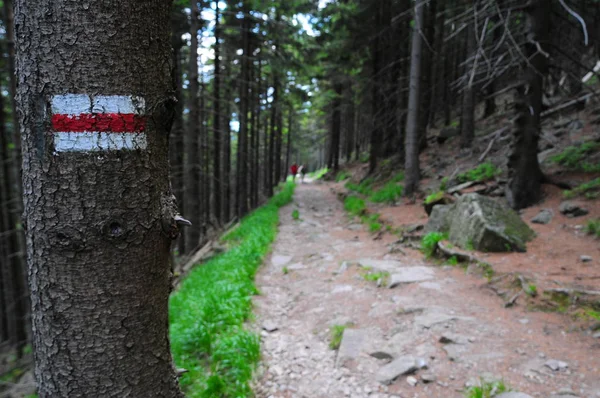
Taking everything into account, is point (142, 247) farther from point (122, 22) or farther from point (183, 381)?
point (183, 381)

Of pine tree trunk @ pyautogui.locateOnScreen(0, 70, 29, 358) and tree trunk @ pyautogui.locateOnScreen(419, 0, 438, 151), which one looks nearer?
pine tree trunk @ pyautogui.locateOnScreen(0, 70, 29, 358)

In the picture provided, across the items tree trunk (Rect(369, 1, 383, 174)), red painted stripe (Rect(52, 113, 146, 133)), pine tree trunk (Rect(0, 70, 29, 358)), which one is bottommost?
pine tree trunk (Rect(0, 70, 29, 358))

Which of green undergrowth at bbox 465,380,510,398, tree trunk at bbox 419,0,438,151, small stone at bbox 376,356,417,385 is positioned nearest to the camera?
green undergrowth at bbox 465,380,510,398

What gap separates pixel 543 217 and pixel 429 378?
16.7 feet

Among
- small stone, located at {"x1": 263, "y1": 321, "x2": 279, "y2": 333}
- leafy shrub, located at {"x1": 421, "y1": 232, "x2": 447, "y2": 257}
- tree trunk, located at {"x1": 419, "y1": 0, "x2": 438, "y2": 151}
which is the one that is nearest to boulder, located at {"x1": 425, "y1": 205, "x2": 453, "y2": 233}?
leafy shrub, located at {"x1": 421, "y1": 232, "x2": 447, "y2": 257}

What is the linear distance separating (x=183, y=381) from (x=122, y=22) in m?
3.22

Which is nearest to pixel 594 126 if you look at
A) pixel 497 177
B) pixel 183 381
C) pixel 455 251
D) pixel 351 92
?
pixel 497 177

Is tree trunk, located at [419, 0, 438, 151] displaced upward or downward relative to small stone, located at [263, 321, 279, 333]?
upward

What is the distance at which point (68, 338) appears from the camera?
121cm

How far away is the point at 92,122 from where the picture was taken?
3.84ft

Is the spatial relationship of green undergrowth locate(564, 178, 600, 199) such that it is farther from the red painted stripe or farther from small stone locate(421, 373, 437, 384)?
the red painted stripe

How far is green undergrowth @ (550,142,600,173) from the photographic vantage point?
750cm

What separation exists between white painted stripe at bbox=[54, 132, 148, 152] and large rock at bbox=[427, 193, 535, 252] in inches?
235

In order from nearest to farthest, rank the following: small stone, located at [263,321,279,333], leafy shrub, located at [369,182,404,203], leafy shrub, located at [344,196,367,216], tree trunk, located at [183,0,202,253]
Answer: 1. small stone, located at [263,321,279,333]
2. tree trunk, located at [183,0,202,253]
3. leafy shrub, located at [369,182,404,203]
4. leafy shrub, located at [344,196,367,216]
